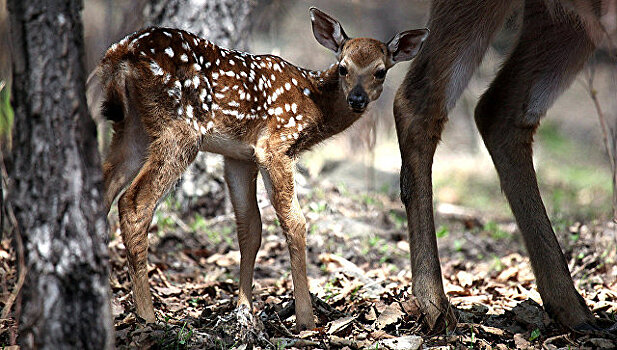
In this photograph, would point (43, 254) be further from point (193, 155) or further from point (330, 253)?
point (330, 253)

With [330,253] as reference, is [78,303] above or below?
below

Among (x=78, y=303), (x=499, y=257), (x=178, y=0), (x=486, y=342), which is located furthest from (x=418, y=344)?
(x=178, y=0)

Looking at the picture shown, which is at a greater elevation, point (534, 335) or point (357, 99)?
point (357, 99)

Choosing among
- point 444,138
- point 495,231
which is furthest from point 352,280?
point 444,138

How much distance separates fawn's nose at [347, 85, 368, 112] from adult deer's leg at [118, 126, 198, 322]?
3.46ft

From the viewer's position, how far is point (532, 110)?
4.80 m

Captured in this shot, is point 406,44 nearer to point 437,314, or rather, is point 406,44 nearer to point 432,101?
point 432,101

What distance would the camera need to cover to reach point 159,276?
5602mm

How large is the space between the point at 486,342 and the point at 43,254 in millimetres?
2528

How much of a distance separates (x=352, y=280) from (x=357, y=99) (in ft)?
5.35

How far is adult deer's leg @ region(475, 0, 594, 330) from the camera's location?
15.1ft

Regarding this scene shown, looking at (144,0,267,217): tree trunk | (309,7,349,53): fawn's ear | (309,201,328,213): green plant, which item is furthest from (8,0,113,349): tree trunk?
(309,201,328,213): green plant

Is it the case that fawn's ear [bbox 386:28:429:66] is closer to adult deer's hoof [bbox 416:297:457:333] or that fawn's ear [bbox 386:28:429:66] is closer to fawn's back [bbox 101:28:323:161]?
fawn's back [bbox 101:28:323:161]

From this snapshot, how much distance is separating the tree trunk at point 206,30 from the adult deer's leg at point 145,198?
111 inches
